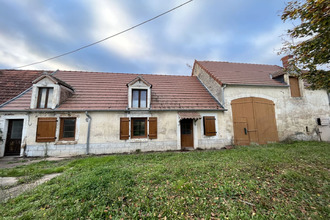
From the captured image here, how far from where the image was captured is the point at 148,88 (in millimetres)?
9109

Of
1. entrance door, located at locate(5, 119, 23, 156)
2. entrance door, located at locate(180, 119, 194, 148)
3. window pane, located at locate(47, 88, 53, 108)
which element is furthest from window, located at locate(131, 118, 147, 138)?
entrance door, located at locate(5, 119, 23, 156)

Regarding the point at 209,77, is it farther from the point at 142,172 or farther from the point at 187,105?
the point at 142,172

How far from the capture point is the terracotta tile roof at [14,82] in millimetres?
8610

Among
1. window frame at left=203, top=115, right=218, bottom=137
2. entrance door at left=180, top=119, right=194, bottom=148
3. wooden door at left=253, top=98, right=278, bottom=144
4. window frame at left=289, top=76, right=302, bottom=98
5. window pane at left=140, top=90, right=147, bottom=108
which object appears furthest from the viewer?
window frame at left=289, top=76, right=302, bottom=98

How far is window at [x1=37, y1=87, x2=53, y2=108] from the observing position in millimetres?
8039

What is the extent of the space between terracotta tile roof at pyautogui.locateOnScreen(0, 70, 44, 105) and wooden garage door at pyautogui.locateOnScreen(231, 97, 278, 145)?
15504mm

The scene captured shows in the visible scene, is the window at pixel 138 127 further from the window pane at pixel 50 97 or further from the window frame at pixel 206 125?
the window pane at pixel 50 97

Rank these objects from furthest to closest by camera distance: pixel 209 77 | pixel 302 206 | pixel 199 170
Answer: pixel 209 77, pixel 199 170, pixel 302 206

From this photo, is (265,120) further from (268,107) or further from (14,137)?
(14,137)

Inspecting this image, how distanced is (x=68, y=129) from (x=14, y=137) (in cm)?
315

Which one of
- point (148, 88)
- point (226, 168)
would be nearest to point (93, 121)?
point (148, 88)

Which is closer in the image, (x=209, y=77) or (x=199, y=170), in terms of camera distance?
(x=199, y=170)

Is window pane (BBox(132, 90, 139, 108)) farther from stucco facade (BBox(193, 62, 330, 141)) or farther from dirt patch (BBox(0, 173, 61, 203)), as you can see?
stucco facade (BBox(193, 62, 330, 141))

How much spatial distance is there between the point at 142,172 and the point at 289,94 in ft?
43.2
